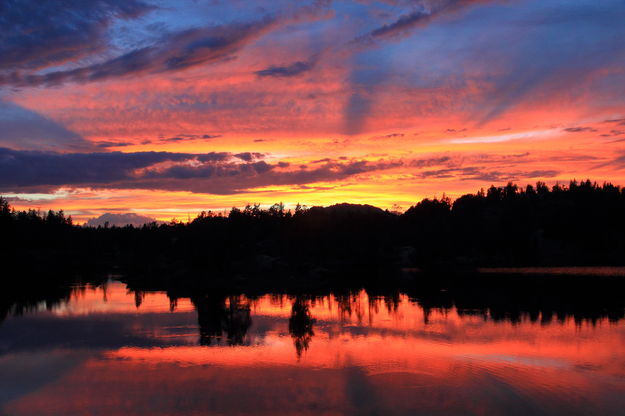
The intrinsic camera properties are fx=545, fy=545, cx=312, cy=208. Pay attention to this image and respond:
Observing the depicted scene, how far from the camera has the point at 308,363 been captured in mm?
24000

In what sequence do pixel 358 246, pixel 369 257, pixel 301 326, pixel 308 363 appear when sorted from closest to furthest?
pixel 308 363, pixel 301 326, pixel 369 257, pixel 358 246

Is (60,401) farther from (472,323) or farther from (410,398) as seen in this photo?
(472,323)

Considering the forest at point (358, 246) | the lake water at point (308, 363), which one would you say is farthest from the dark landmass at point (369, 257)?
the lake water at point (308, 363)

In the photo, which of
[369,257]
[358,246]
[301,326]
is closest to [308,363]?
[301,326]

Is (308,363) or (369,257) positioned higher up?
(308,363)

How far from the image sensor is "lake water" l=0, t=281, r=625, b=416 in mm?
18188

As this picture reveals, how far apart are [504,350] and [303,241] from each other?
372 ft

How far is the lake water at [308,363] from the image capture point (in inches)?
716

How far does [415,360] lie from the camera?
24688 millimetres

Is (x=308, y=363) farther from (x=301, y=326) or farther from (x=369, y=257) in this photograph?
(x=369, y=257)

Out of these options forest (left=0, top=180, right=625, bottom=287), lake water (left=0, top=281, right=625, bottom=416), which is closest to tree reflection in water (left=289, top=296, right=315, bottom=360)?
lake water (left=0, top=281, right=625, bottom=416)

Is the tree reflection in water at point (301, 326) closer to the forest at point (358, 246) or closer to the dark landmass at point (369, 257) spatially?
the dark landmass at point (369, 257)

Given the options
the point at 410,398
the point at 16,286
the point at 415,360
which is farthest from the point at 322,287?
the point at 410,398

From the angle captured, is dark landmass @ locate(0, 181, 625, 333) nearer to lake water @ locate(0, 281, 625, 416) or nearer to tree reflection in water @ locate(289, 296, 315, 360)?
tree reflection in water @ locate(289, 296, 315, 360)
